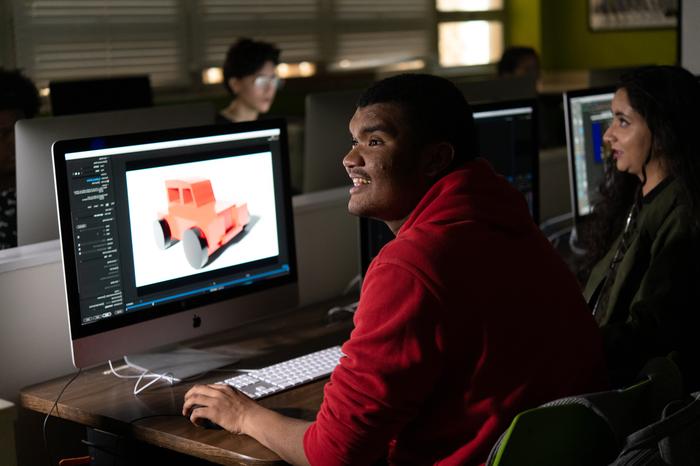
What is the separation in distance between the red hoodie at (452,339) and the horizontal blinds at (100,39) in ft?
13.2

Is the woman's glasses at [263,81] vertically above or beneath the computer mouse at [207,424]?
above

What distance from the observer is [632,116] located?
242 centimetres

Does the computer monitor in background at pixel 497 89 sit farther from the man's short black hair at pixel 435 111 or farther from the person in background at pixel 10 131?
the man's short black hair at pixel 435 111

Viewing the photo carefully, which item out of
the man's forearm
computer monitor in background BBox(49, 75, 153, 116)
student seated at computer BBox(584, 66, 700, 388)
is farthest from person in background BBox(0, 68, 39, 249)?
student seated at computer BBox(584, 66, 700, 388)

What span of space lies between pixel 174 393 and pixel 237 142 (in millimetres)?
557

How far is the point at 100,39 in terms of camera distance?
538 cm

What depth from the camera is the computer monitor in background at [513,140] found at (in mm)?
2672

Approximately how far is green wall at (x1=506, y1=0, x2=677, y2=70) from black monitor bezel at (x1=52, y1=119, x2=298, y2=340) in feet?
19.4

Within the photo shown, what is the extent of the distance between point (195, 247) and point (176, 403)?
0.34 metres

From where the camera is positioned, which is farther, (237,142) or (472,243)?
(237,142)

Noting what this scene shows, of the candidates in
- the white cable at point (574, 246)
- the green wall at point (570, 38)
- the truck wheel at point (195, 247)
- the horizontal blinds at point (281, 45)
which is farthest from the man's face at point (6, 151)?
the green wall at point (570, 38)

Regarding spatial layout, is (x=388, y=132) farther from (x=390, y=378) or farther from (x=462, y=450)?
(x=462, y=450)

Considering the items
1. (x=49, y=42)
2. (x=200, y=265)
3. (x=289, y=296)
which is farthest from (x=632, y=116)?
(x=49, y=42)

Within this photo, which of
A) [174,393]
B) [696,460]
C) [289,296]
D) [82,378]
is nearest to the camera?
[696,460]
